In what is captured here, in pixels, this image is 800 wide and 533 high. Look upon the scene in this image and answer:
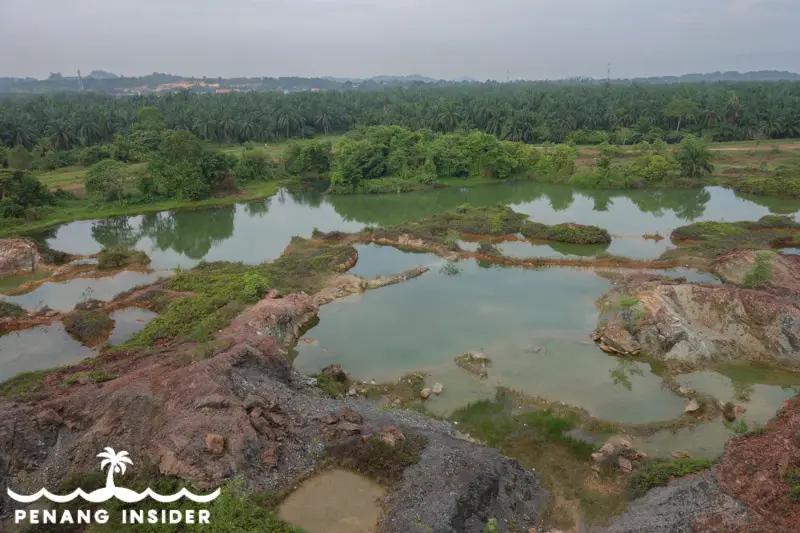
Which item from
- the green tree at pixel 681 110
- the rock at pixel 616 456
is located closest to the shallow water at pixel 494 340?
the rock at pixel 616 456

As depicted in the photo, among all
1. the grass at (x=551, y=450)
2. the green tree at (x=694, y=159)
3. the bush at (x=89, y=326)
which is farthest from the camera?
the green tree at (x=694, y=159)

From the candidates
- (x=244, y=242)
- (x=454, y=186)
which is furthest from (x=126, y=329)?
(x=454, y=186)

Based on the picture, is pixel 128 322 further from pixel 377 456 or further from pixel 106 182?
pixel 106 182

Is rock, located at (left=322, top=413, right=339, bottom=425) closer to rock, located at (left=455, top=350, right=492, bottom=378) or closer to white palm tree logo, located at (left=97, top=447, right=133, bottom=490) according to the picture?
white palm tree logo, located at (left=97, top=447, right=133, bottom=490)

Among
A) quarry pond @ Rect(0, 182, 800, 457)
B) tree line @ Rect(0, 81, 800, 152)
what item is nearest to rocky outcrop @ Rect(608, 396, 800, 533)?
quarry pond @ Rect(0, 182, 800, 457)

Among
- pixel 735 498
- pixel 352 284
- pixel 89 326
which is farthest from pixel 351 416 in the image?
pixel 89 326

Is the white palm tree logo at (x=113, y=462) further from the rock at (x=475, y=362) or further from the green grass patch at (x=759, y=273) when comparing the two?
the green grass patch at (x=759, y=273)
